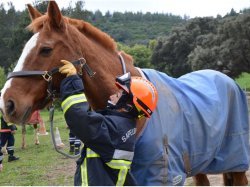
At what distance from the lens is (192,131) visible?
12.4 feet

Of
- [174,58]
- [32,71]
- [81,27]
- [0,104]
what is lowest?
[174,58]

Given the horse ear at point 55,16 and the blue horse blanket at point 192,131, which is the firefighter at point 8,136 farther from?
the horse ear at point 55,16

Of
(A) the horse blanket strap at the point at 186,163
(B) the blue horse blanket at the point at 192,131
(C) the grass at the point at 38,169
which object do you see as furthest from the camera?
(C) the grass at the point at 38,169

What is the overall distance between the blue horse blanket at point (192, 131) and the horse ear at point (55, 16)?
98cm

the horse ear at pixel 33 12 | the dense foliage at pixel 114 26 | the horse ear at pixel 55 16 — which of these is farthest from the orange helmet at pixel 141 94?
the dense foliage at pixel 114 26

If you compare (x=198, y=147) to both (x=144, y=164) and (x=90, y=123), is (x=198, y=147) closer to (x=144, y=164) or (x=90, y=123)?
(x=144, y=164)

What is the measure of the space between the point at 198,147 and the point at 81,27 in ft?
4.99

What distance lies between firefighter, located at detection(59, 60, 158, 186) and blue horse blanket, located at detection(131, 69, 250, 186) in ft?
0.81

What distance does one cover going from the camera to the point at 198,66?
123ft

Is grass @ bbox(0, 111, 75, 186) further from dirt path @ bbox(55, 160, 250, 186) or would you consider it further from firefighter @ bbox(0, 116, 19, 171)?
firefighter @ bbox(0, 116, 19, 171)

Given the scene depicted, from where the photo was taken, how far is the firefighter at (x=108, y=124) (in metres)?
2.87

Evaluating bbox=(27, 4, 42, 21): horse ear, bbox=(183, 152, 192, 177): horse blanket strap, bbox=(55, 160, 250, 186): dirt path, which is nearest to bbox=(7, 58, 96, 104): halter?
bbox=(27, 4, 42, 21): horse ear

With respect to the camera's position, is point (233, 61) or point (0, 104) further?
point (233, 61)

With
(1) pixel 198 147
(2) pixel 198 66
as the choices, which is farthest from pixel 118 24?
(1) pixel 198 147
